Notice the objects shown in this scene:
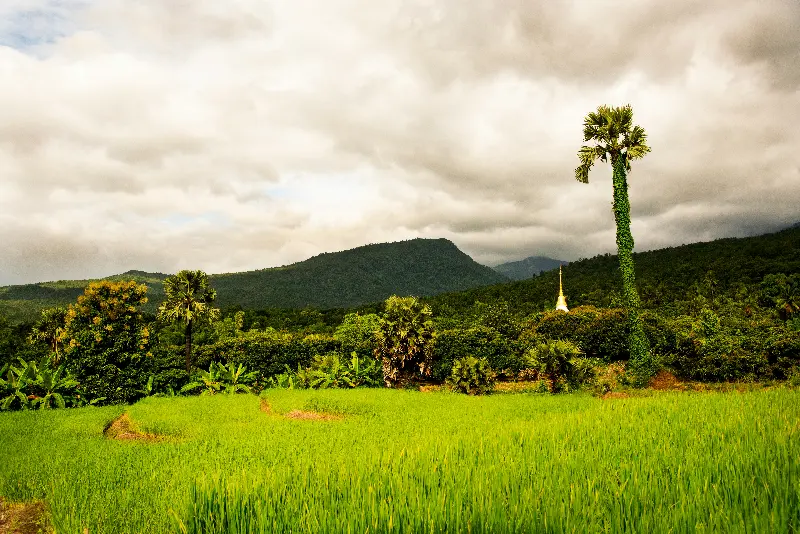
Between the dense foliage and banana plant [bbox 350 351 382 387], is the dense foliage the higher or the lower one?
the higher one

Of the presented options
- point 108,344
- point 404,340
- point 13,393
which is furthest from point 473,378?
point 13,393

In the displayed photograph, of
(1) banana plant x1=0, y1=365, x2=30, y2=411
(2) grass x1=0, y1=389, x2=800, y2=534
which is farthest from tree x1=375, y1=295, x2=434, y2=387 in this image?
(1) banana plant x1=0, y1=365, x2=30, y2=411

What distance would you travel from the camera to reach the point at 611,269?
91312 millimetres

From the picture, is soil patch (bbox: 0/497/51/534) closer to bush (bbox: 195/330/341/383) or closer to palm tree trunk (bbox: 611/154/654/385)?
bush (bbox: 195/330/341/383)

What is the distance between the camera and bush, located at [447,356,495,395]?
21.5m

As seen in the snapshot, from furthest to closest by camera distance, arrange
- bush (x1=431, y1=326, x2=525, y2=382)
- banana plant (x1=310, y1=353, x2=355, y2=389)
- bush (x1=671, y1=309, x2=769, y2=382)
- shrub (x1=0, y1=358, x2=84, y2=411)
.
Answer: bush (x1=431, y1=326, x2=525, y2=382) → banana plant (x1=310, y1=353, x2=355, y2=389) → bush (x1=671, y1=309, x2=769, y2=382) → shrub (x1=0, y1=358, x2=84, y2=411)

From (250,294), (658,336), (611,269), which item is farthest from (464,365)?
(250,294)

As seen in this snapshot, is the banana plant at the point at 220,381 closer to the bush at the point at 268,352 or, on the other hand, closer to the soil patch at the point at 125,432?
the bush at the point at 268,352

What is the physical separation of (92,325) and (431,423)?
1896cm

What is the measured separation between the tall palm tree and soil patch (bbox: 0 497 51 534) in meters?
21.5

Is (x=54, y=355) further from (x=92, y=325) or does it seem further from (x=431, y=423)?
(x=431, y=423)

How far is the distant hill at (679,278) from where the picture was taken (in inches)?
2139

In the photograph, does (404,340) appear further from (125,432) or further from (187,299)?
(187,299)

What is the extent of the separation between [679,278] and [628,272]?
158ft
